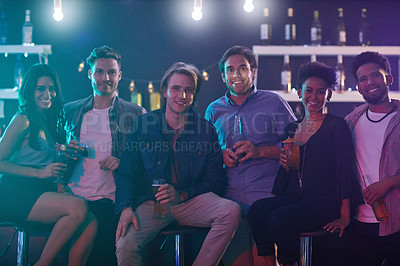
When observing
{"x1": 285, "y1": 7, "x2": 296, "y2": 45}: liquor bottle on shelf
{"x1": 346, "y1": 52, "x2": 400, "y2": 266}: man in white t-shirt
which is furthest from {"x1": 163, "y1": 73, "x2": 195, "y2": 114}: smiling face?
{"x1": 285, "y1": 7, "x2": 296, "y2": 45}: liquor bottle on shelf

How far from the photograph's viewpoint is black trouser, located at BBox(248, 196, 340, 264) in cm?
209

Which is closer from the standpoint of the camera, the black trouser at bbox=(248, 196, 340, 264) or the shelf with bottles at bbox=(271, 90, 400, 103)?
the black trouser at bbox=(248, 196, 340, 264)

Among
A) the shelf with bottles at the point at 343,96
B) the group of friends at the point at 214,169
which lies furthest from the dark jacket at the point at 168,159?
the shelf with bottles at the point at 343,96

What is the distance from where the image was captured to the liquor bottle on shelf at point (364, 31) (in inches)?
155

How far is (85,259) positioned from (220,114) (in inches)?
48.2

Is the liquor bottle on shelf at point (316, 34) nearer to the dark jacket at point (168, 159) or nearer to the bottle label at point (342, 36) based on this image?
the bottle label at point (342, 36)

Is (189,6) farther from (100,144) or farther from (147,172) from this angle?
(147,172)

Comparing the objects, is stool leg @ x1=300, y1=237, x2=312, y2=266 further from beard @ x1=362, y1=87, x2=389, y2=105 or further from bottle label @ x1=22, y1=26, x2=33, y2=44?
bottle label @ x1=22, y1=26, x2=33, y2=44

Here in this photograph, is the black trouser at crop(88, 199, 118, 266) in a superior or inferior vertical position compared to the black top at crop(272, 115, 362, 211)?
inferior

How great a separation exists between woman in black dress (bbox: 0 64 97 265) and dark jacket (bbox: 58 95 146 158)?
107 mm

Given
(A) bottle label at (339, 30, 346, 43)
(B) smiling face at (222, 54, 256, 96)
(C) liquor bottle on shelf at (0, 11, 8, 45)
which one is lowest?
(B) smiling face at (222, 54, 256, 96)

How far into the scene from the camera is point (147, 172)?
2414 mm

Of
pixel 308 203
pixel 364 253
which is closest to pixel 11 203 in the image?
pixel 308 203

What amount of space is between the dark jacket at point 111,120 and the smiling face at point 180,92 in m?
0.41
